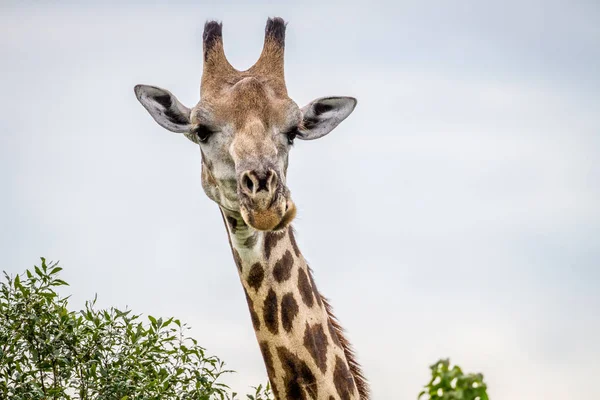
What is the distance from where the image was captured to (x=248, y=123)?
8.48m

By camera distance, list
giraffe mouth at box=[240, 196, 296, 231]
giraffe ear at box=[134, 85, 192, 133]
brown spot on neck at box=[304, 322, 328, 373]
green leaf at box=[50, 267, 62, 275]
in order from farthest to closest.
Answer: giraffe ear at box=[134, 85, 192, 133] → green leaf at box=[50, 267, 62, 275] → brown spot on neck at box=[304, 322, 328, 373] → giraffe mouth at box=[240, 196, 296, 231]

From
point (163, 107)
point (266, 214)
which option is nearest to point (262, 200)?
point (266, 214)

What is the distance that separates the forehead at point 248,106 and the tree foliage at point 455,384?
5332 millimetres

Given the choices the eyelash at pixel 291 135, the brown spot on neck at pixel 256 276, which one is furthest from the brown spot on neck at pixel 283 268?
the eyelash at pixel 291 135

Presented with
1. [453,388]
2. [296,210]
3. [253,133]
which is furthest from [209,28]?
[453,388]

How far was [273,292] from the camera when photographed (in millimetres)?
8562

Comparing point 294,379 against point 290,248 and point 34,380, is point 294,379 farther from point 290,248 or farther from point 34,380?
point 34,380

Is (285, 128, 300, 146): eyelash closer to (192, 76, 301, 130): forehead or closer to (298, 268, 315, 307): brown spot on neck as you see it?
(192, 76, 301, 130): forehead

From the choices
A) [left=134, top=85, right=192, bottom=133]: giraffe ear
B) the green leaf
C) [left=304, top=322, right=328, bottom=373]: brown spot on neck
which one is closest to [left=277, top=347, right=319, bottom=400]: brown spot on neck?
[left=304, top=322, right=328, bottom=373]: brown spot on neck

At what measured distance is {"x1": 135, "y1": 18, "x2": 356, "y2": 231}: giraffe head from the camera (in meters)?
7.74

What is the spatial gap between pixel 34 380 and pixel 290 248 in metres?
2.61

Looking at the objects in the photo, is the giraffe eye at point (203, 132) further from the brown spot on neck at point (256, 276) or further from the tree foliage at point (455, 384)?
the tree foliage at point (455, 384)

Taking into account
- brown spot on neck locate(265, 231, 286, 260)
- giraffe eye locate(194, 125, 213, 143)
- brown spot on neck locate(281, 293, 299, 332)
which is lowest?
brown spot on neck locate(281, 293, 299, 332)

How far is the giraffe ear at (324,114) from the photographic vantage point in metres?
9.50
